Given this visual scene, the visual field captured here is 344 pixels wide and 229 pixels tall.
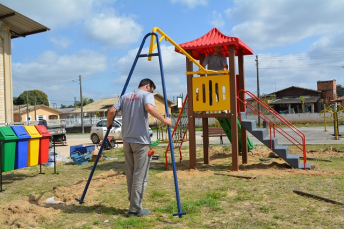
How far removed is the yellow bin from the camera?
8352 mm

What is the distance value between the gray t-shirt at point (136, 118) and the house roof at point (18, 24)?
9.80m

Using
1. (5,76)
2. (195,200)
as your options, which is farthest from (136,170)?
(5,76)

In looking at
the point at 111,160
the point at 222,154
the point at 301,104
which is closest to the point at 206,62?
the point at 222,154

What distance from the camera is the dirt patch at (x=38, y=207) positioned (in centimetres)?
495

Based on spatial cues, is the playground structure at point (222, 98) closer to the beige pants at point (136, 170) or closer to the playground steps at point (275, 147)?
the playground steps at point (275, 147)

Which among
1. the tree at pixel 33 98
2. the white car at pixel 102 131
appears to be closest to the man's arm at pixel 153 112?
the white car at pixel 102 131

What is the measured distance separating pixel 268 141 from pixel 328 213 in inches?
166

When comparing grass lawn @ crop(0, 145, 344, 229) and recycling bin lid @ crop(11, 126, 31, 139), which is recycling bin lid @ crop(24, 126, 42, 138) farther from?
grass lawn @ crop(0, 145, 344, 229)

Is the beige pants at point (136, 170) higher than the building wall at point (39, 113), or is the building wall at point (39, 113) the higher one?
the building wall at point (39, 113)

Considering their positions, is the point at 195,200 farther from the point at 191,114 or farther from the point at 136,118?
the point at 191,114

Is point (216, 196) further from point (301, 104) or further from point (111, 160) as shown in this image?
point (301, 104)

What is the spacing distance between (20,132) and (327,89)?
56.5m

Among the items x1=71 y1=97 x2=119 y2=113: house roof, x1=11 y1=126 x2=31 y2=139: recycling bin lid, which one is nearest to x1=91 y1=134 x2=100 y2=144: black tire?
x1=11 y1=126 x2=31 y2=139: recycling bin lid

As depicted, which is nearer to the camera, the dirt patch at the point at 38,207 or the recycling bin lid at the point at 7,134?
the dirt patch at the point at 38,207
